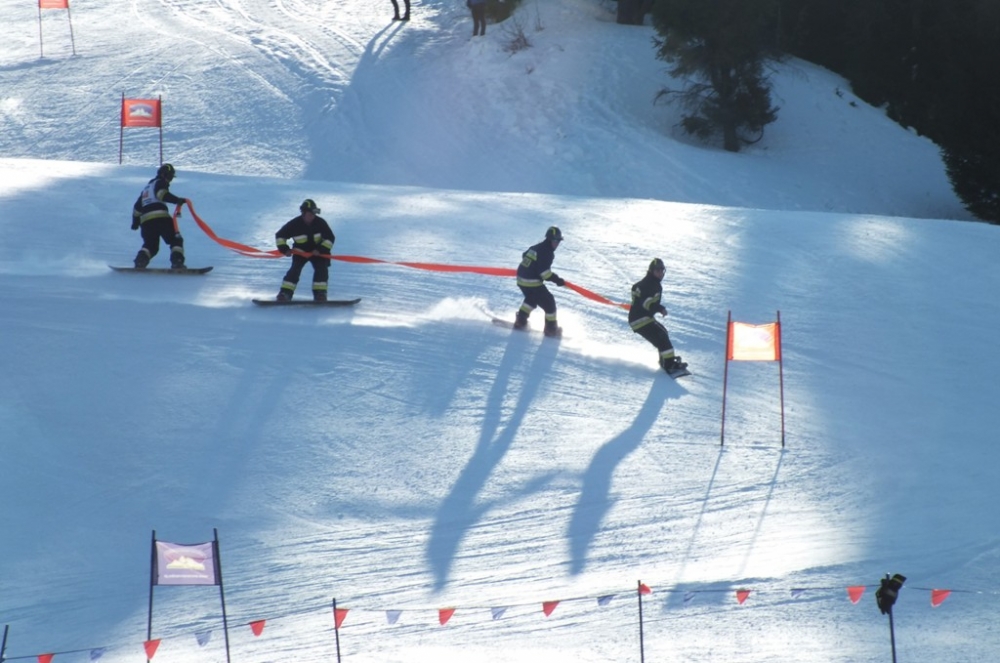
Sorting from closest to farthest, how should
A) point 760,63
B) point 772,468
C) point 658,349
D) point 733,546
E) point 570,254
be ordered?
point 733,546 < point 772,468 < point 658,349 < point 570,254 < point 760,63

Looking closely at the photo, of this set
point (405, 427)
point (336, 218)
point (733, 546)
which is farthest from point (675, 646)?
point (336, 218)

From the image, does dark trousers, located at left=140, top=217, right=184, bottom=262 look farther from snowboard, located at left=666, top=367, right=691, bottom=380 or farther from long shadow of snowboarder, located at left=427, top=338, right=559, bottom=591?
snowboard, located at left=666, top=367, right=691, bottom=380

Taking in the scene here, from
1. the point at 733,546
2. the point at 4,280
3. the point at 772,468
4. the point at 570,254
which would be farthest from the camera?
the point at 570,254

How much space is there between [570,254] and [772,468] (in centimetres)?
574

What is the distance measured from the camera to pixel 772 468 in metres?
11.1

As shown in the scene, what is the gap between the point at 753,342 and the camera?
37.2 ft

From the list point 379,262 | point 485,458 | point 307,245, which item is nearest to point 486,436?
point 485,458

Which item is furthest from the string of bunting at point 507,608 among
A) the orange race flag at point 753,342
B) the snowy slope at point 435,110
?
the snowy slope at point 435,110

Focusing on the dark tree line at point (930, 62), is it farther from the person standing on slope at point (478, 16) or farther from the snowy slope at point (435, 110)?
the person standing on slope at point (478, 16)

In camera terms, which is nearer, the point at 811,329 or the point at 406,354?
the point at 406,354

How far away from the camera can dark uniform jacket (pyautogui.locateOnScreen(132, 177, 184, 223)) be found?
14.0 meters

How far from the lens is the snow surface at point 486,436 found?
885cm

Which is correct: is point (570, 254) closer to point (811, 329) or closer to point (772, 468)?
point (811, 329)

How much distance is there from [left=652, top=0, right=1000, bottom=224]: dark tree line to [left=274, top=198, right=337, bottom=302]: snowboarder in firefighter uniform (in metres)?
15.7
